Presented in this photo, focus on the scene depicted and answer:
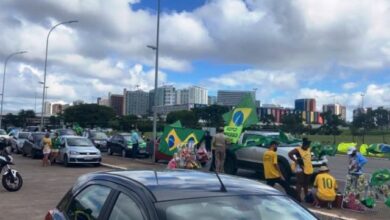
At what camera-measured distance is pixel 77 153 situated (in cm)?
2436

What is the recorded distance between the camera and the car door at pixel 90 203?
3742mm

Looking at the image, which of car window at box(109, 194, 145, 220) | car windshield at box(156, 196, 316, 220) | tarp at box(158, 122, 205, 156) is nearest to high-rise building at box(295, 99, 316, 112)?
tarp at box(158, 122, 205, 156)

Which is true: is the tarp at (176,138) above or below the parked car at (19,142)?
above

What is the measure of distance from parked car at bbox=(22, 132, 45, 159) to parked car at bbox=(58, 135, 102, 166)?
3.66m

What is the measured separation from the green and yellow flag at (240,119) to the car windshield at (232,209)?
51.9 ft

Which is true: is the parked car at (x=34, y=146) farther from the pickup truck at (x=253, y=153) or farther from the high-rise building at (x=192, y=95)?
the high-rise building at (x=192, y=95)

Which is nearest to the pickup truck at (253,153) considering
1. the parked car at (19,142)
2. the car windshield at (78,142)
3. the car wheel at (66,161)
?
the car wheel at (66,161)

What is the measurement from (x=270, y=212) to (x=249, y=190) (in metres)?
0.23

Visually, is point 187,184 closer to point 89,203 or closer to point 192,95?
point 89,203

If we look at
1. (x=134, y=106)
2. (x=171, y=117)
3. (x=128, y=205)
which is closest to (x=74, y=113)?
(x=134, y=106)

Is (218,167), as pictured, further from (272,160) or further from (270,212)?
(270,212)

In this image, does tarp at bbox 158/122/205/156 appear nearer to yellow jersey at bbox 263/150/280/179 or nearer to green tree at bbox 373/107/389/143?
yellow jersey at bbox 263/150/280/179

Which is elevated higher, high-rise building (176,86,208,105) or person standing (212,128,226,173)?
high-rise building (176,86,208,105)

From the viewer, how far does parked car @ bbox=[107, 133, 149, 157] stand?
29109mm
